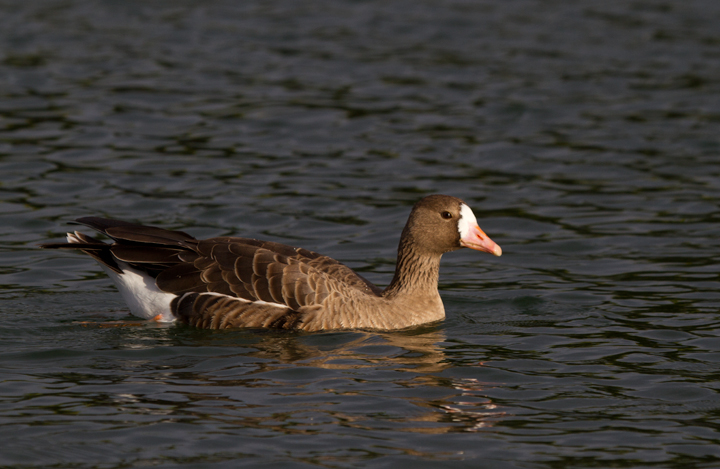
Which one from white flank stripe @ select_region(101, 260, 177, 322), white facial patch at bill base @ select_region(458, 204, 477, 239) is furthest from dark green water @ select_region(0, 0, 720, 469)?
white facial patch at bill base @ select_region(458, 204, 477, 239)

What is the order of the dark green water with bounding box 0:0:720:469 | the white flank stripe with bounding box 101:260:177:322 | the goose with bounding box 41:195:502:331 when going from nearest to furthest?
1. the dark green water with bounding box 0:0:720:469
2. the goose with bounding box 41:195:502:331
3. the white flank stripe with bounding box 101:260:177:322

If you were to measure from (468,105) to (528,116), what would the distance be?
130 centimetres

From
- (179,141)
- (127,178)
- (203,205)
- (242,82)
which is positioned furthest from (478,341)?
(242,82)

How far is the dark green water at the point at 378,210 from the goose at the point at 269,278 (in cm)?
26

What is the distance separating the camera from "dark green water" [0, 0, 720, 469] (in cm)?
831

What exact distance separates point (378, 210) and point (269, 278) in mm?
5169

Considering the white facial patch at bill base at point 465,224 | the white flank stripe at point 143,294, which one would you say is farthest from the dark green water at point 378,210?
the white facial patch at bill base at point 465,224

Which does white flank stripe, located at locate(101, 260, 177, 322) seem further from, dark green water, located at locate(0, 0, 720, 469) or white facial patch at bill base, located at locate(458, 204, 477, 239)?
white facial patch at bill base, located at locate(458, 204, 477, 239)

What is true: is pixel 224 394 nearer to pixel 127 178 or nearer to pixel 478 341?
pixel 478 341

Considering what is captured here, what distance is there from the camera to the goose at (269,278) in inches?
430

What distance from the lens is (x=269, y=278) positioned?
10930 mm

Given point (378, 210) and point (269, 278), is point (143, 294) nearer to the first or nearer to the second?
point (269, 278)

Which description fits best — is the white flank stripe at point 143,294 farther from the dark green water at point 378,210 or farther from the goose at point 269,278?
the dark green water at point 378,210

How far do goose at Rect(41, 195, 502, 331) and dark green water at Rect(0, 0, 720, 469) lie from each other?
0.84 feet
